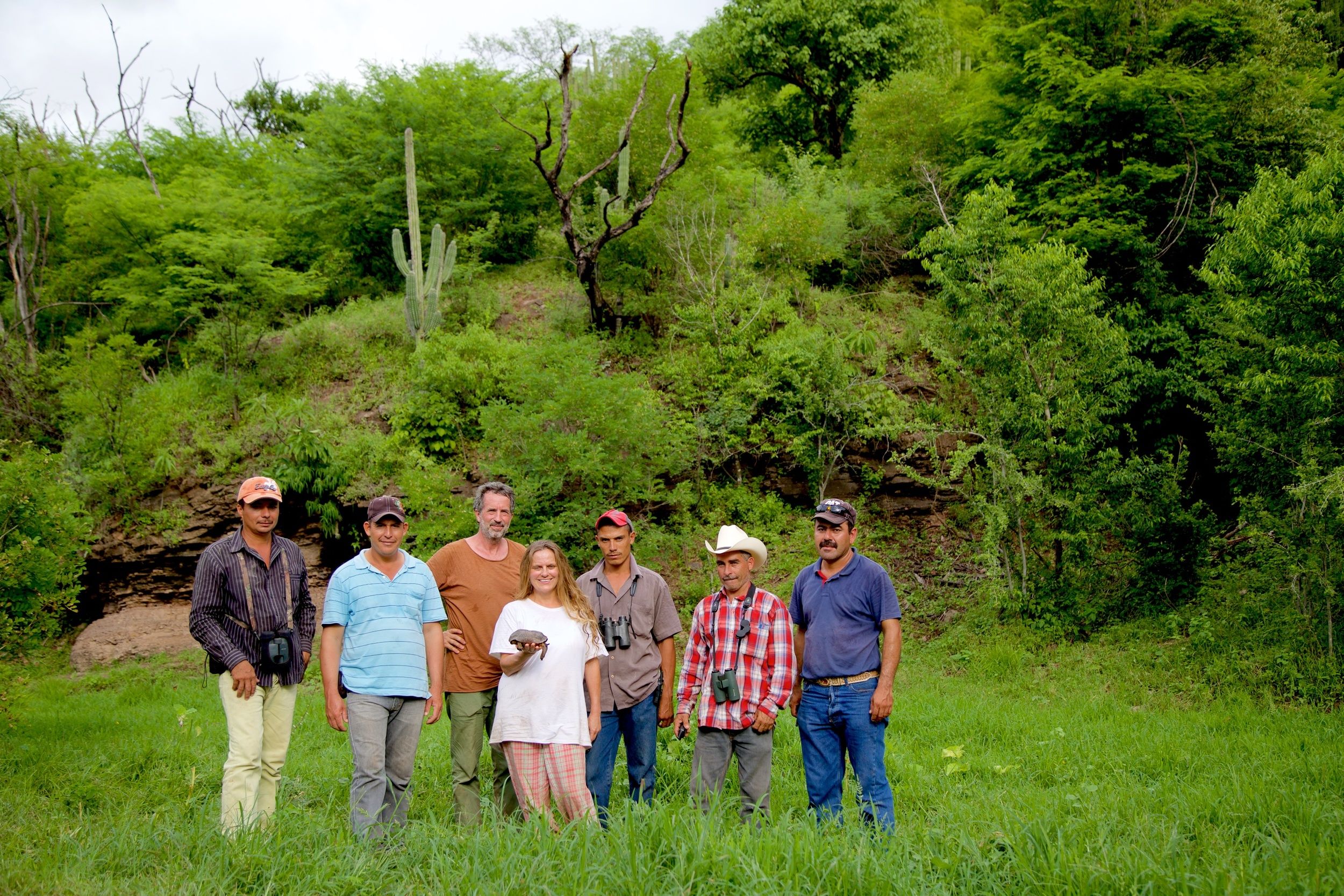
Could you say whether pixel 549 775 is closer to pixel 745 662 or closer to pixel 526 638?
pixel 526 638

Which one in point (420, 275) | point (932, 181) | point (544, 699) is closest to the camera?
point (544, 699)

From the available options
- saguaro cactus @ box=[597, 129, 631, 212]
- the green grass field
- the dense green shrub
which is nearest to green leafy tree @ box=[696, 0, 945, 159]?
saguaro cactus @ box=[597, 129, 631, 212]

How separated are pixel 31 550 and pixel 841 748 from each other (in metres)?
8.01

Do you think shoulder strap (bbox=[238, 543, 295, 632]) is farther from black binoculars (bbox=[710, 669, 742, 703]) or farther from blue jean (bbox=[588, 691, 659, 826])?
black binoculars (bbox=[710, 669, 742, 703])

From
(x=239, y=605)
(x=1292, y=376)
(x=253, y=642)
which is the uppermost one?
(x=1292, y=376)

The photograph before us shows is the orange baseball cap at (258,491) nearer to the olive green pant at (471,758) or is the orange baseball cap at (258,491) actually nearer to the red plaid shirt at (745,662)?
the olive green pant at (471,758)

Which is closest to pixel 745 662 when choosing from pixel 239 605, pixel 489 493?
pixel 489 493

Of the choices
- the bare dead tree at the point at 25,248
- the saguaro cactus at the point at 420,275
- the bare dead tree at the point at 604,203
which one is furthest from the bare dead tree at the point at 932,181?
the bare dead tree at the point at 25,248

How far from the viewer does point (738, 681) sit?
15.7 feet

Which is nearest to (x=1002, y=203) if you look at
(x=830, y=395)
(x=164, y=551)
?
(x=830, y=395)

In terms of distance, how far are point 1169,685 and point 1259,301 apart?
4.03 meters

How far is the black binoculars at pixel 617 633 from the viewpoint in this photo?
16.3ft

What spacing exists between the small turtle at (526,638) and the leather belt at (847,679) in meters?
1.55

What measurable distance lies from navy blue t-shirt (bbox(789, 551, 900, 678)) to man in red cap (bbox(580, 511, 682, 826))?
76 centimetres
